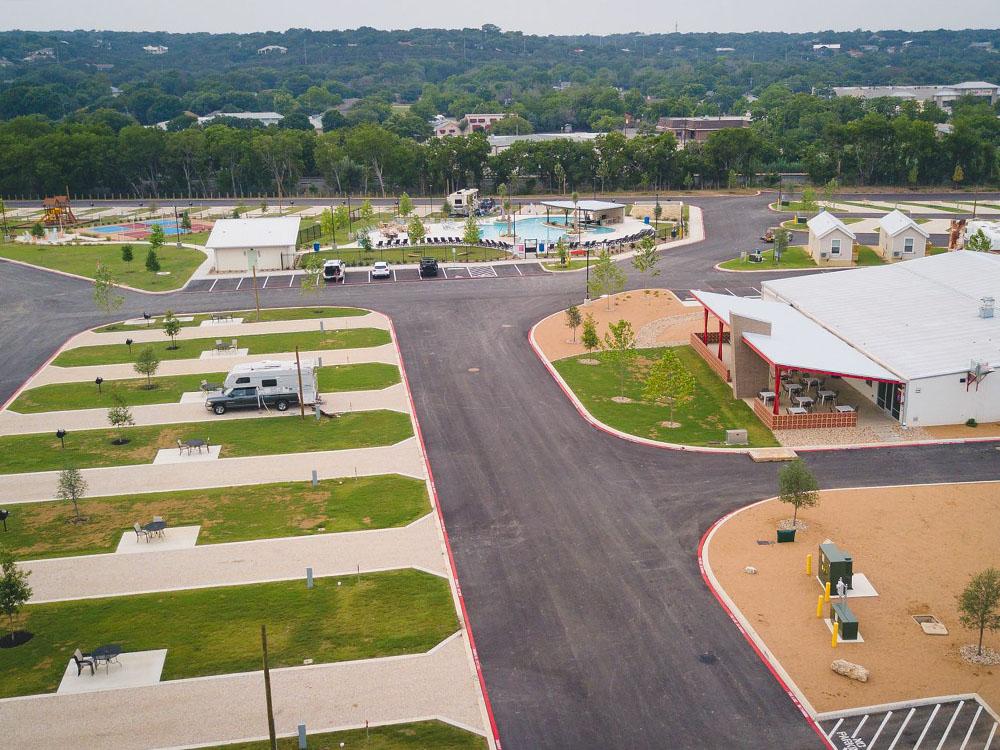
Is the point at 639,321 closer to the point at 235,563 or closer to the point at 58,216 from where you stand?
the point at 235,563

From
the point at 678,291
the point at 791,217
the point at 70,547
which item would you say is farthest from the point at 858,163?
the point at 70,547

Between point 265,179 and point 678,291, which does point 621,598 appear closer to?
point 678,291

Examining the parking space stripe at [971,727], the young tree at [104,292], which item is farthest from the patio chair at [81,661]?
the young tree at [104,292]

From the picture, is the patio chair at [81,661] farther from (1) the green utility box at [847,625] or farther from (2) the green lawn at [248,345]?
(2) the green lawn at [248,345]

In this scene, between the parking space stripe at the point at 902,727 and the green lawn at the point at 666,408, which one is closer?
the parking space stripe at the point at 902,727

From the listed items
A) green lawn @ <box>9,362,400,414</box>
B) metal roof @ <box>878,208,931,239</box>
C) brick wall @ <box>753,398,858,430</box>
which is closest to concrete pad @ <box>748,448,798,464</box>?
brick wall @ <box>753,398,858,430</box>

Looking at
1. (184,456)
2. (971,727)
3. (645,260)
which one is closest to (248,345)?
(184,456)
